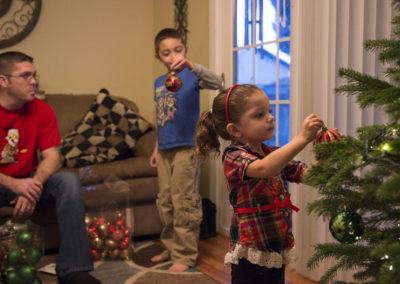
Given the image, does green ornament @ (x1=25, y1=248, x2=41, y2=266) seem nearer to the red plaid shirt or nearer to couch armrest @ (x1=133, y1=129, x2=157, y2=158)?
the red plaid shirt

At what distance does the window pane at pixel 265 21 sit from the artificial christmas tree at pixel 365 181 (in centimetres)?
176

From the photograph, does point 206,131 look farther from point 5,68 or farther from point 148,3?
point 148,3

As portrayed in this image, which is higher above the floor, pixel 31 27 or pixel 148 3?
pixel 148 3

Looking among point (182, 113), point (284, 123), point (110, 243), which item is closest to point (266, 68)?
point (284, 123)

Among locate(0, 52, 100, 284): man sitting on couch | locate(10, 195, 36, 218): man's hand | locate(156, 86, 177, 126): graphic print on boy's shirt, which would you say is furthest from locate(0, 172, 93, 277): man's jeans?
locate(156, 86, 177, 126): graphic print on boy's shirt

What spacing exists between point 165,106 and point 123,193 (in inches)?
25.1

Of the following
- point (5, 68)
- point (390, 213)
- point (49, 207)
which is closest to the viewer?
point (390, 213)

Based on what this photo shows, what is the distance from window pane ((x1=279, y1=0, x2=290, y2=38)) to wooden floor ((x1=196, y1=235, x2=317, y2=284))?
4.44 feet

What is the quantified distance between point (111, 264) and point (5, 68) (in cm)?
126

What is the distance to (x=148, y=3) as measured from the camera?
4152 mm

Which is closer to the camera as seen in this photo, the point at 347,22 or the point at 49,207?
the point at 347,22

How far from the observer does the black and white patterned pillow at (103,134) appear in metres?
3.08

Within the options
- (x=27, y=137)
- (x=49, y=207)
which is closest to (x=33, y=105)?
(x=27, y=137)

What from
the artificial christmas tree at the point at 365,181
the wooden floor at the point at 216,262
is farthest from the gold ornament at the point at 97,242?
the artificial christmas tree at the point at 365,181
